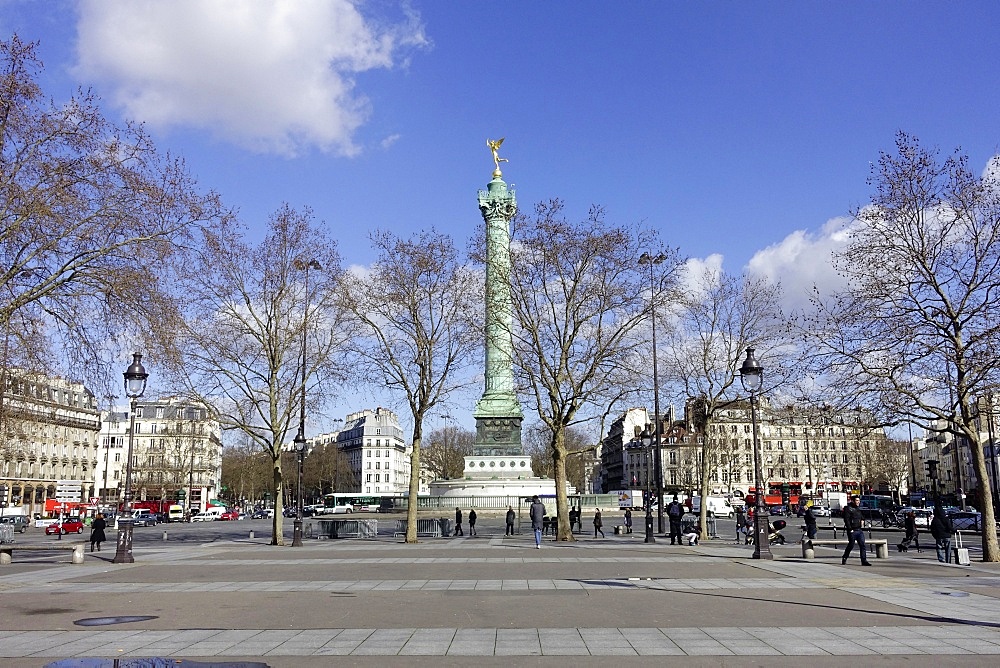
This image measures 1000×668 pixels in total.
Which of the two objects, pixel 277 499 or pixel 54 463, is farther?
pixel 54 463

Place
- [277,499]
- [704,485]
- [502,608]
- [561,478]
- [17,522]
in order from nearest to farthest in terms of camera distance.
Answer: [502,608] → [561,478] → [277,499] → [704,485] → [17,522]

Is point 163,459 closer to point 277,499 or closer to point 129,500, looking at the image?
point 277,499

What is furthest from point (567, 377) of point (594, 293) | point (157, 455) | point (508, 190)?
point (157, 455)

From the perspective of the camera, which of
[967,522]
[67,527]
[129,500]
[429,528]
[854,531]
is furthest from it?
[67,527]

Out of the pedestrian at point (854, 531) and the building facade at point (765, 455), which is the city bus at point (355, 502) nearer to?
the building facade at point (765, 455)

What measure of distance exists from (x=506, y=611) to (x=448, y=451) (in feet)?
337

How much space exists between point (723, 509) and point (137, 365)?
58.3 meters

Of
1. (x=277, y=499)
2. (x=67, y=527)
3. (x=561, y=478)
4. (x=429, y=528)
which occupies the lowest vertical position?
(x=67, y=527)

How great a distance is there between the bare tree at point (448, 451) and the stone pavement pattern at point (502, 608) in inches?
3278

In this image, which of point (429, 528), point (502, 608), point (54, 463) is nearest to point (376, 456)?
point (54, 463)

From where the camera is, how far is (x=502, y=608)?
49.7 ft

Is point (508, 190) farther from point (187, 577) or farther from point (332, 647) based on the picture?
point (332, 647)

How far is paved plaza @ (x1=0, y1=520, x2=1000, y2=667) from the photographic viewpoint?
36.0 feet

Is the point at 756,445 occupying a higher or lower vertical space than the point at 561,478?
higher
